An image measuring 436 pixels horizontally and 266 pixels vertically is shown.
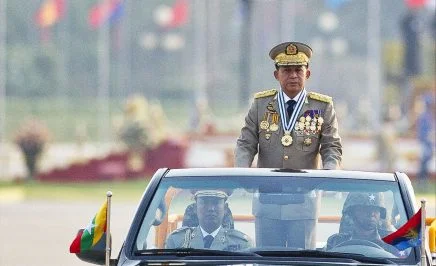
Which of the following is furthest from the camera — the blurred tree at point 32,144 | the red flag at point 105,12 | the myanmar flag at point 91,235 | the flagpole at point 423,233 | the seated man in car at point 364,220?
the red flag at point 105,12

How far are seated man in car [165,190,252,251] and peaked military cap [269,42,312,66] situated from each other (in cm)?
181

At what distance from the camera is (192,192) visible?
8148 mm

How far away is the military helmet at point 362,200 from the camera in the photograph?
8.02 meters

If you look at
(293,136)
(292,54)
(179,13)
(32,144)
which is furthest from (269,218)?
(179,13)

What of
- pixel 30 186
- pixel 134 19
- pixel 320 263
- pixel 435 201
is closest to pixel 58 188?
pixel 30 186

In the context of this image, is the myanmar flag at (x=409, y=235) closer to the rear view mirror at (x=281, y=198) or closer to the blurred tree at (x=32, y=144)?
the rear view mirror at (x=281, y=198)

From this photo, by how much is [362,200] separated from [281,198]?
16.1 inches

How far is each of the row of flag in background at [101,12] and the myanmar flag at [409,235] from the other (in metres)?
47.3

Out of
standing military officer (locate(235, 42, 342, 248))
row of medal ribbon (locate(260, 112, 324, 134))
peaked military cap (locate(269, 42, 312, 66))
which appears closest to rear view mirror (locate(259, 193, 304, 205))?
standing military officer (locate(235, 42, 342, 248))

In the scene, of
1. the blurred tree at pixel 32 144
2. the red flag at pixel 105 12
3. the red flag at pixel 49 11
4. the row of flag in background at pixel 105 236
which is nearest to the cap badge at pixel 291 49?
the row of flag in background at pixel 105 236

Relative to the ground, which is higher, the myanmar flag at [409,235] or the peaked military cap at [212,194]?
the peaked military cap at [212,194]

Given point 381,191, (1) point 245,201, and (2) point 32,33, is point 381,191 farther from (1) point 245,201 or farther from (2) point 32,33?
(2) point 32,33

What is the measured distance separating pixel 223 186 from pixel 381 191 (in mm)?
780

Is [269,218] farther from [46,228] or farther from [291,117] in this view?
[46,228]
